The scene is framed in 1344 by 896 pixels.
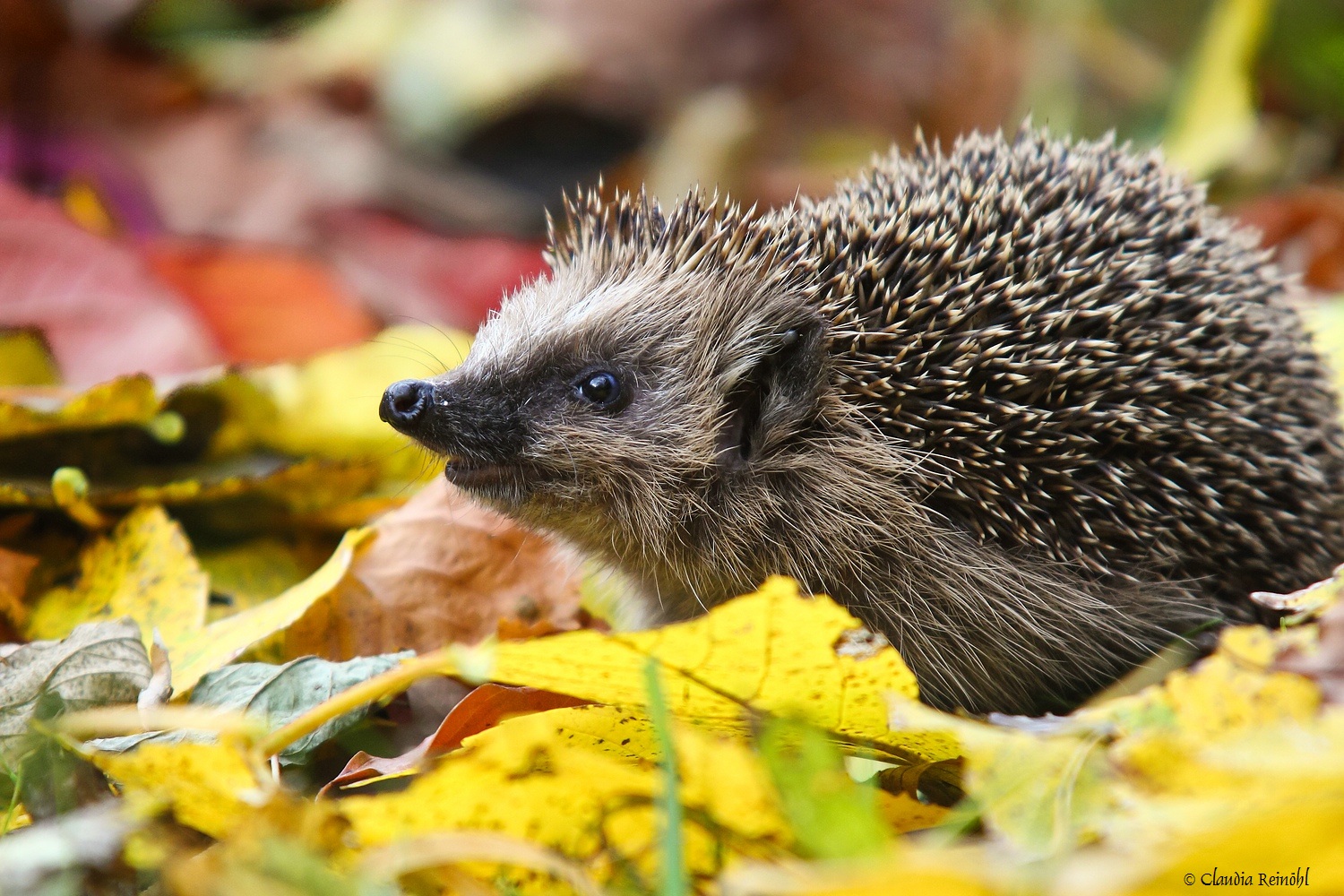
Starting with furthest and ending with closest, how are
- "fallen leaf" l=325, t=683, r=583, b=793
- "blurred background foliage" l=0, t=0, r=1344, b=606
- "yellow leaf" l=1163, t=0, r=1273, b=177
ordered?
"yellow leaf" l=1163, t=0, r=1273, b=177 < "blurred background foliage" l=0, t=0, r=1344, b=606 < "fallen leaf" l=325, t=683, r=583, b=793

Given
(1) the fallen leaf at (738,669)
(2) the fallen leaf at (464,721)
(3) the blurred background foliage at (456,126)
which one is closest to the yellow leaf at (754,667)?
(1) the fallen leaf at (738,669)

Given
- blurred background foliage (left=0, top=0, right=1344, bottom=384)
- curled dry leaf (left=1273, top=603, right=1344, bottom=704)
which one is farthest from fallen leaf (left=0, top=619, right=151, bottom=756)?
blurred background foliage (left=0, top=0, right=1344, bottom=384)

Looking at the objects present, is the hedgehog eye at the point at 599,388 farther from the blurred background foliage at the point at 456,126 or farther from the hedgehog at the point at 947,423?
the blurred background foliage at the point at 456,126

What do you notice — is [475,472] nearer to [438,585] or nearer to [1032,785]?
[438,585]

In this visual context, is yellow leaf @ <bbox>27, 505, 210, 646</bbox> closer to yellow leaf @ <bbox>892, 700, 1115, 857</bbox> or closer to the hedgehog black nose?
the hedgehog black nose

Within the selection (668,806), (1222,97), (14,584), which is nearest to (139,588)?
(14,584)

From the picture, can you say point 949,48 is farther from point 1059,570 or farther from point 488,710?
point 488,710
